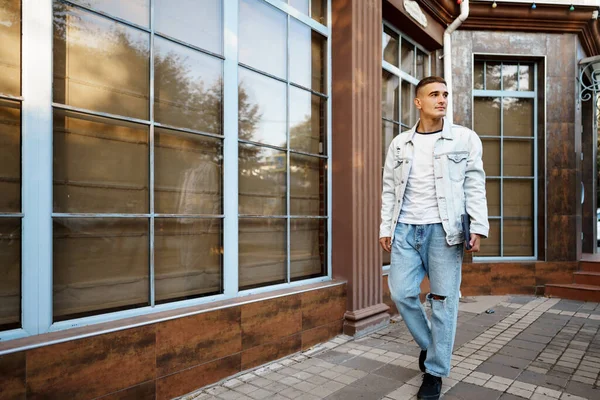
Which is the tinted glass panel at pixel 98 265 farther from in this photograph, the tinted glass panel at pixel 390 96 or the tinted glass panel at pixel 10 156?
the tinted glass panel at pixel 390 96

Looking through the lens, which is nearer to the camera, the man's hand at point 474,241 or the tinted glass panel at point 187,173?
the man's hand at point 474,241

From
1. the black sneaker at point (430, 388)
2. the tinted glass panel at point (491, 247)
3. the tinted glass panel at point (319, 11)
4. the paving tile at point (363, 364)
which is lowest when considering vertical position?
the paving tile at point (363, 364)

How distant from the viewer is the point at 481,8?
253 inches

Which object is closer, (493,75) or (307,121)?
(307,121)

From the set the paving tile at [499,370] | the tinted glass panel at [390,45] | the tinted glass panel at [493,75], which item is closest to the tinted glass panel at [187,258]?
the paving tile at [499,370]

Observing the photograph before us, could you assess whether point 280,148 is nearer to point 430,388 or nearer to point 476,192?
point 476,192

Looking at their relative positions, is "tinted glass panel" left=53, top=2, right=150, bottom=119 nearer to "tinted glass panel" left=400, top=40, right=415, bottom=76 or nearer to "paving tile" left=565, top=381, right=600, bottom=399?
"paving tile" left=565, top=381, right=600, bottom=399

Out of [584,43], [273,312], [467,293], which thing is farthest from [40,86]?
[584,43]

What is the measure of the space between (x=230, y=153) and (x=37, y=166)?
1.35 meters

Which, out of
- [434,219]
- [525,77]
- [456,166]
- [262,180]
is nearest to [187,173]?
[262,180]

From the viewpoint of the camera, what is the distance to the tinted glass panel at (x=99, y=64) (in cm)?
241

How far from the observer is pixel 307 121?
13.9ft

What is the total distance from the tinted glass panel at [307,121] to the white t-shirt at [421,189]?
1299 mm

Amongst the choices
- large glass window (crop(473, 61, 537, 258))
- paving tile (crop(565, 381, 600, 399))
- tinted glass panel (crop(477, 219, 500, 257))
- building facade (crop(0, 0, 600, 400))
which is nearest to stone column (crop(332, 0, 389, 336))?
building facade (crop(0, 0, 600, 400))
